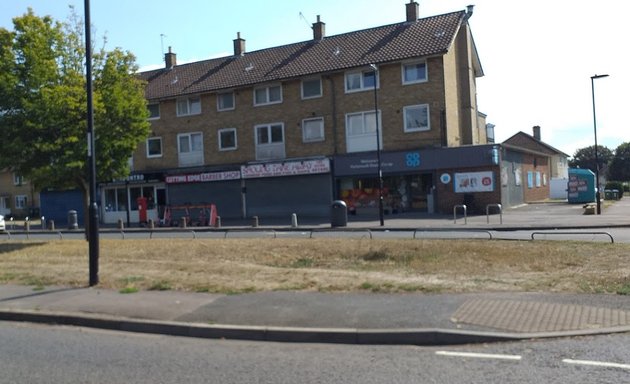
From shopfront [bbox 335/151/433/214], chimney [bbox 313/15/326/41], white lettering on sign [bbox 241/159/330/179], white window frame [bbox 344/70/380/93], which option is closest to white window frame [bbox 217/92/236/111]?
white lettering on sign [bbox 241/159/330/179]

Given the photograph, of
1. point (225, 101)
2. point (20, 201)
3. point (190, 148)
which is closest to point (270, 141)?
point (225, 101)

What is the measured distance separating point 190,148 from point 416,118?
53.3 ft

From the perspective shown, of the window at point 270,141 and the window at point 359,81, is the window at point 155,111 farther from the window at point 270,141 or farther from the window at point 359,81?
the window at point 359,81

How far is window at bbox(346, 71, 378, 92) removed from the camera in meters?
35.3

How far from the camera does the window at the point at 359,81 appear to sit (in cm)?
3531

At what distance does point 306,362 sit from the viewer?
6434 mm

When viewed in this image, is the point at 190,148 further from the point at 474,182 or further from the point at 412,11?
the point at 474,182

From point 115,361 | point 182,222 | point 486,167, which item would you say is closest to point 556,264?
point 115,361

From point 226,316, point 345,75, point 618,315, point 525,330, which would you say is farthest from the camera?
point 345,75

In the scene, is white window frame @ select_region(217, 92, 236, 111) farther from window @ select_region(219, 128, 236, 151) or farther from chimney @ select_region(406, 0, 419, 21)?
chimney @ select_region(406, 0, 419, 21)

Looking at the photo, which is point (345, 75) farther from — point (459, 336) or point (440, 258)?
point (459, 336)

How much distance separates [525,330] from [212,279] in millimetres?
6379

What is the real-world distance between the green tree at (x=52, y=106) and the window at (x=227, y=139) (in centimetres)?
2041

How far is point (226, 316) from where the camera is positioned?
8.39 meters
